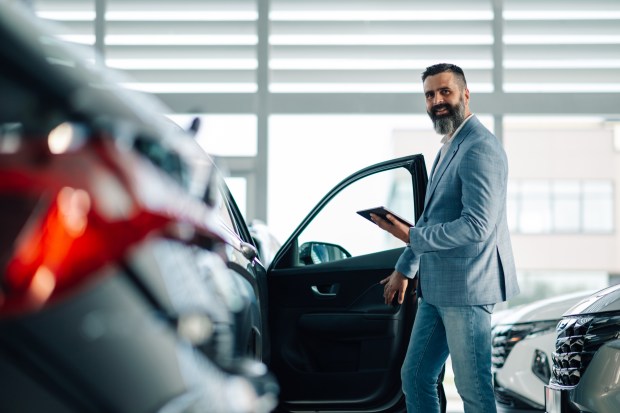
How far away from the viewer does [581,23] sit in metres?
8.68

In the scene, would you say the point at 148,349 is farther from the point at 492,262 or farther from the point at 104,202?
the point at 492,262

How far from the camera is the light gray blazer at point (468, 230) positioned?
2789 mm

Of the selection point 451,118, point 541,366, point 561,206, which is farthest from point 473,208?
point 561,206

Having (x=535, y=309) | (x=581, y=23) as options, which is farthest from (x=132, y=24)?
Result: (x=535, y=309)

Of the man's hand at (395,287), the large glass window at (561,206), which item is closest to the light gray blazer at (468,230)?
the man's hand at (395,287)

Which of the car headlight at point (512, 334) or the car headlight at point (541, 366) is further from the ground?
the car headlight at point (512, 334)

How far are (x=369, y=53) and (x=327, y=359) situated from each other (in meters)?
5.81

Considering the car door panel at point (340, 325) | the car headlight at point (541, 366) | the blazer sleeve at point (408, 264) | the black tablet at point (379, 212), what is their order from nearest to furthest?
the black tablet at point (379, 212) → the blazer sleeve at point (408, 264) → the car door panel at point (340, 325) → the car headlight at point (541, 366)

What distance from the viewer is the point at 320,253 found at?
3.36 m

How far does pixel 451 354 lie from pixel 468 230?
421 mm

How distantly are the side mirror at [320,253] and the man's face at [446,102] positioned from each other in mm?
632

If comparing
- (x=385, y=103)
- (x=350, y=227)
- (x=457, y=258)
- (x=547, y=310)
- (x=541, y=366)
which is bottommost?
(x=541, y=366)

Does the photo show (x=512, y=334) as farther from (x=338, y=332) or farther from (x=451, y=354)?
(x=451, y=354)

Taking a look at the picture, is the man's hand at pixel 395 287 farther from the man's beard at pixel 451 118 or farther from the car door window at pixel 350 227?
the man's beard at pixel 451 118
